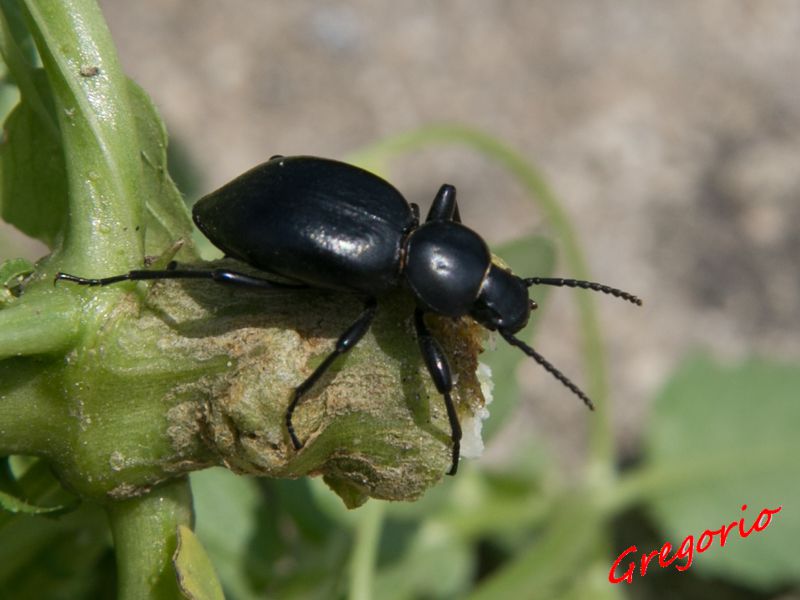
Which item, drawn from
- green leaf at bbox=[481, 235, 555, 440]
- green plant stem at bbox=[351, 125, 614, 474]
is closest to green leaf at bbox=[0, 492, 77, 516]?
green leaf at bbox=[481, 235, 555, 440]

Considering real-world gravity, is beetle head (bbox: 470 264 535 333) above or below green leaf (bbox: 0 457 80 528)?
above

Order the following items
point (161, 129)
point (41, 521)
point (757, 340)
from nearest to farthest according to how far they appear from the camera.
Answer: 1. point (161, 129)
2. point (41, 521)
3. point (757, 340)

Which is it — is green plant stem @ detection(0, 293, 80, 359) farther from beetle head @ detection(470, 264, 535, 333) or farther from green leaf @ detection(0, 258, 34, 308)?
beetle head @ detection(470, 264, 535, 333)

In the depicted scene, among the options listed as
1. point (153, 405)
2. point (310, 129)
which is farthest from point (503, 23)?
point (153, 405)

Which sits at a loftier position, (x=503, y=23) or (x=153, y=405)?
(x=503, y=23)

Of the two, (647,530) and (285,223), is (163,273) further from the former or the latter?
(647,530)

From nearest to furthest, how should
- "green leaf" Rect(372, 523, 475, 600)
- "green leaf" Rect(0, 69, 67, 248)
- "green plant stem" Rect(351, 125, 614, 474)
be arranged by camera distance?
1. "green leaf" Rect(0, 69, 67, 248)
2. "green plant stem" Rect(351, 125, 614, 474)
3. "green leaf" Rect(372, 523, 475, 600)

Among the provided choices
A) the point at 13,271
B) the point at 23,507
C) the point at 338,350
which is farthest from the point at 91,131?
the point at 23,507

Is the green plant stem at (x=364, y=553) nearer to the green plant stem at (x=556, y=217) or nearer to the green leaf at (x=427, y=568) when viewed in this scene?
the green leaf at (x=427, y=568)
